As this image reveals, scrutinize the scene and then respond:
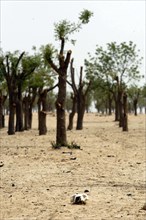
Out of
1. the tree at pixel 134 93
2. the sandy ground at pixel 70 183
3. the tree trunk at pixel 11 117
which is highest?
the tree at pixel 134 93

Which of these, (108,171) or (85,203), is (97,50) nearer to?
(108,171)

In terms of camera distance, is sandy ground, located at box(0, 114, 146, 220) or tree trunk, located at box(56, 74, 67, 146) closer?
sandy ground, located at box(0, 114, 146, 220)

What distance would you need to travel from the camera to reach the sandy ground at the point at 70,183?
7.38 meters

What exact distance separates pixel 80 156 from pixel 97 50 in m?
34.5

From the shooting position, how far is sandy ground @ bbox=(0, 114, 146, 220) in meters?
7.38

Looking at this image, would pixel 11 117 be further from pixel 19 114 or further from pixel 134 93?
pixel 134 93

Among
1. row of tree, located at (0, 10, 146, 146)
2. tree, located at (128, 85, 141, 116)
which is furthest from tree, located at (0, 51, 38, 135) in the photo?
tree, located at (128, 85, 141, 116)

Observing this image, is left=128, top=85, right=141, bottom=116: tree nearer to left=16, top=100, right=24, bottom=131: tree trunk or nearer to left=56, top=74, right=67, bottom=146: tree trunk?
left=16, top=100, right=24, bottom=131: tree trunk

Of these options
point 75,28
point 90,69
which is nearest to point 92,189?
point 75,28

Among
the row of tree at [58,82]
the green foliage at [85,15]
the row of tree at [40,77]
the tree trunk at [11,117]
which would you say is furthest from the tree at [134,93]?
the green foliage at [85,15]

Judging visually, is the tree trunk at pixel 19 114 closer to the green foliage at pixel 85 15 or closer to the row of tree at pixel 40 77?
the row of tree at pixel 40 77

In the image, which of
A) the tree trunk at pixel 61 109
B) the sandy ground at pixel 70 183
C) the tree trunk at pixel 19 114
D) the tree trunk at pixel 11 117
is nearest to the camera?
the sandy ground at pixel 70 183

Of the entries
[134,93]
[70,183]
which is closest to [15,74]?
[70,183]

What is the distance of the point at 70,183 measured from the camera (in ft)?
33.1
